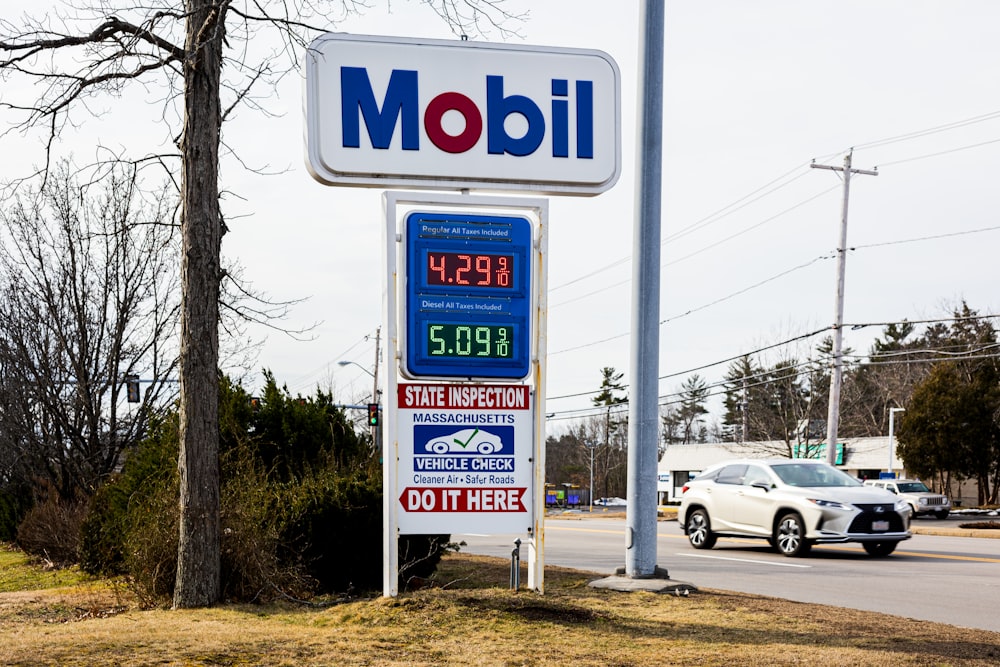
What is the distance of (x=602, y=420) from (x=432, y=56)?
330 ft

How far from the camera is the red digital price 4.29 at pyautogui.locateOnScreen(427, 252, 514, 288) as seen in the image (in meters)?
9.27

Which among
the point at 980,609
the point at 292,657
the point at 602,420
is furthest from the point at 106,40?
the point at 602,420

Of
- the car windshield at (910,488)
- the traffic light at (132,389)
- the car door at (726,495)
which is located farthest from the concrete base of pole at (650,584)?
the car windshield at (910,488)

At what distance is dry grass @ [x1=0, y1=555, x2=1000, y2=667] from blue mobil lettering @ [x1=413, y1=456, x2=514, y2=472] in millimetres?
1068

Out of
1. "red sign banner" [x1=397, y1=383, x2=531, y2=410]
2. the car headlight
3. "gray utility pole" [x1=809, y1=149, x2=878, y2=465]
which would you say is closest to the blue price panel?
"red sign banner" [x1=397, y1=383, x2=531, y2=410]

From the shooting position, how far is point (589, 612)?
8555 millimetres

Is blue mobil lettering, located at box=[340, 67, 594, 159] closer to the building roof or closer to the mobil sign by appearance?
the mobil sign

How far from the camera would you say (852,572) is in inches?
573

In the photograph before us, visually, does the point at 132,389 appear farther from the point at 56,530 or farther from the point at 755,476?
the point at 755,476

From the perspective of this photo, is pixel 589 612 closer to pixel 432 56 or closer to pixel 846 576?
pixel 432 56

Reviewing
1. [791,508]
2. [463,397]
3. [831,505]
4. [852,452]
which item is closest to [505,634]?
[463,397]

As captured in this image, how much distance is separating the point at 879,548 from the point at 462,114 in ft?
37.7

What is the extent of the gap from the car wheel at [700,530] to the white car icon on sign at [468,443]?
10.4m

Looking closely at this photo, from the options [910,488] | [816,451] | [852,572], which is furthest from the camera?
[816,451]
